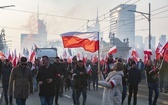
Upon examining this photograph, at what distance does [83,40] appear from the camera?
Answer: 749 inches

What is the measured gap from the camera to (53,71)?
1120 centimetres

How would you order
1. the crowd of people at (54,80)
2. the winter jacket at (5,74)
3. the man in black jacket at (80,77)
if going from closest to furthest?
1. the crowd of people at (54,80)
2. the man in black jacket at (80,77)
3. the winter jacket at (5,74)

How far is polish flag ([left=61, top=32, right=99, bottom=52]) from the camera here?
18.2 m

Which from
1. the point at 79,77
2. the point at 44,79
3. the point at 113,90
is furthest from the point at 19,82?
the point at 79,77

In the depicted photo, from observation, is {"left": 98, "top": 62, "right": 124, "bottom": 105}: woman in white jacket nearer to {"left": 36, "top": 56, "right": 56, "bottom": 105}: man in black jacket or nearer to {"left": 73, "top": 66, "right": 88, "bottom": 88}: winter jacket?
{"left": 36, "top": 56, "right": 56, "bottom": 105}: man in black jacket

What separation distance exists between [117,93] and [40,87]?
9.00ft

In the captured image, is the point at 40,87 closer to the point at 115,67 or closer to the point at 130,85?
the point at 115,67

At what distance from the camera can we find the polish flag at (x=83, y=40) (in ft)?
59.9

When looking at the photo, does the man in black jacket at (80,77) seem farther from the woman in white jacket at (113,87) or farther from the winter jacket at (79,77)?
the woman in white jacket at (113,87)

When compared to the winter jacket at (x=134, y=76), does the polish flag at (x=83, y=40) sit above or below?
above

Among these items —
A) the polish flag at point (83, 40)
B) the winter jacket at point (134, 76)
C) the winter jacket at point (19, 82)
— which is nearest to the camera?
the winter jacket at point (19, 82)

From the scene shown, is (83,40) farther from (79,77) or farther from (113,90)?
(113,90)

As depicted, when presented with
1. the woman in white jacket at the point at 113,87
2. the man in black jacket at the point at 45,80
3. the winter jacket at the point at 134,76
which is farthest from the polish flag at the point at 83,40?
the woman in white jacket at the point at 113,87

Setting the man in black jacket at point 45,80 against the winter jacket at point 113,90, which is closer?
the winter jacket at point 113,90
